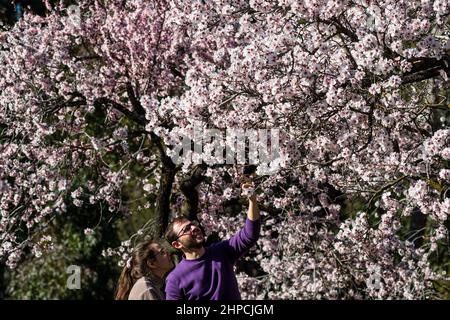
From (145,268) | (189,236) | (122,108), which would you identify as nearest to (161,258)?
(145,268)

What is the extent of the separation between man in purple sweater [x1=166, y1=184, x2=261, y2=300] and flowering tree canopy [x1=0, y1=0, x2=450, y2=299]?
4.55 ft

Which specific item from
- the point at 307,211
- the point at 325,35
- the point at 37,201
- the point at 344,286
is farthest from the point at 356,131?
the point at 37,201

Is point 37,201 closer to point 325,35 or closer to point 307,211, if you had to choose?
point 307,211

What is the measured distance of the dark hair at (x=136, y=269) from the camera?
424 centimetres

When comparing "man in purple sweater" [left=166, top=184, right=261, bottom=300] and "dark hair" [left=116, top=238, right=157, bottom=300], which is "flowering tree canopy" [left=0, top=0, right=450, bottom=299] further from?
"dark hair" [left=116, top=238, right=157, bottom=300]

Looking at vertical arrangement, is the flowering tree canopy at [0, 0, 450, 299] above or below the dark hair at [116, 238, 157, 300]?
above

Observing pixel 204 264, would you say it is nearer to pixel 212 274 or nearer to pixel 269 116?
pixel 212 274

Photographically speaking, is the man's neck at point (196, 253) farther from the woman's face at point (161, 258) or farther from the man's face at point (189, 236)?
the woman's face at point (161, 258)

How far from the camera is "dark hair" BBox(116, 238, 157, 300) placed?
4.24 m

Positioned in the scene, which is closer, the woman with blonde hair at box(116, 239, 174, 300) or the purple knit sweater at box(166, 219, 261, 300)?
the woman with blonde hair at box(116, 239, 174, 300)

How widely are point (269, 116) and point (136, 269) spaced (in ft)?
6.65

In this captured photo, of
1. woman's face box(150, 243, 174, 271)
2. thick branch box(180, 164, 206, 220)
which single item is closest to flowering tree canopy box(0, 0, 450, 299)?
thick branch box(180, 164, 206, 220)

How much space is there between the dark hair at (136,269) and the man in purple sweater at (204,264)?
22 centimetres

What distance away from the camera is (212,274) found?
4.41 metres
